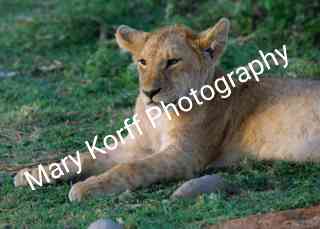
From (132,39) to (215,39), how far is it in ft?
1.81

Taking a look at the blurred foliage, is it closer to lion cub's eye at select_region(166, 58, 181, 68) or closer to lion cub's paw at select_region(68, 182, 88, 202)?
lion cub's eye at select_region(166, 58, 181, 68)

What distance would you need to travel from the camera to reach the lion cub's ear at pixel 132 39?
6.30m

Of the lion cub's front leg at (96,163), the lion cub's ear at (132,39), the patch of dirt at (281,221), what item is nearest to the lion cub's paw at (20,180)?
the lion cub's front leg at (96,163)

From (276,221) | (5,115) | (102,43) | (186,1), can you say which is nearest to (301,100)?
(276,221)

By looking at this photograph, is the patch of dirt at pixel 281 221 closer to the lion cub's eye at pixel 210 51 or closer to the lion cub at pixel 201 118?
the lion cub at pixel 201 118

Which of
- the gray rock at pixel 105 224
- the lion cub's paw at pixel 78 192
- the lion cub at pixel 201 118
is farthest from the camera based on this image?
the lion cub at pixel 201 118

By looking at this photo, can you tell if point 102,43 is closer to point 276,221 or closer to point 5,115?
point 5,115

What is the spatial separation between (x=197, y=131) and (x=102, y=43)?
4352mm

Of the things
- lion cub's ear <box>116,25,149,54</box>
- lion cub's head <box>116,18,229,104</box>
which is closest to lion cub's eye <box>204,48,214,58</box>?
lion cub's head <box>116,18,229,104</box>

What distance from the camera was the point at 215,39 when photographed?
630 cm

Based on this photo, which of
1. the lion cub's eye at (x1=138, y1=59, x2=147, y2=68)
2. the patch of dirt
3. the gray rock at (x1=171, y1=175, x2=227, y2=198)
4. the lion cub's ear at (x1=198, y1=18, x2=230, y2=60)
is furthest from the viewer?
the lion cub's ear at (x1=198, y1=18, x2=230, y2=60)

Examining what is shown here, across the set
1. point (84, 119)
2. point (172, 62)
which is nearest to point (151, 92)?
point (172, 62)

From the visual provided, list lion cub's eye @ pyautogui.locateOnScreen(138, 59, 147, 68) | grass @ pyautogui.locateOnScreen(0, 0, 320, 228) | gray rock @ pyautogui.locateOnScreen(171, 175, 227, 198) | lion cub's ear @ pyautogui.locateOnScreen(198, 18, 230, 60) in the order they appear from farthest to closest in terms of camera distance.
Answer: lion cub's ear @ pyautogui.locateOnScreen(198, 18, 230, 60), lion cub's eye @ pyautogui.locateOnScreen(138, 59, 147, 68), gray rock @ pyautogui.locateOnScreen(171, 175, 227, 198), grass @ pyautogui.locateOnScreen(0, 0, 320, 228)

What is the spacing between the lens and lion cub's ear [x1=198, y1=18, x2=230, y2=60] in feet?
20.5
